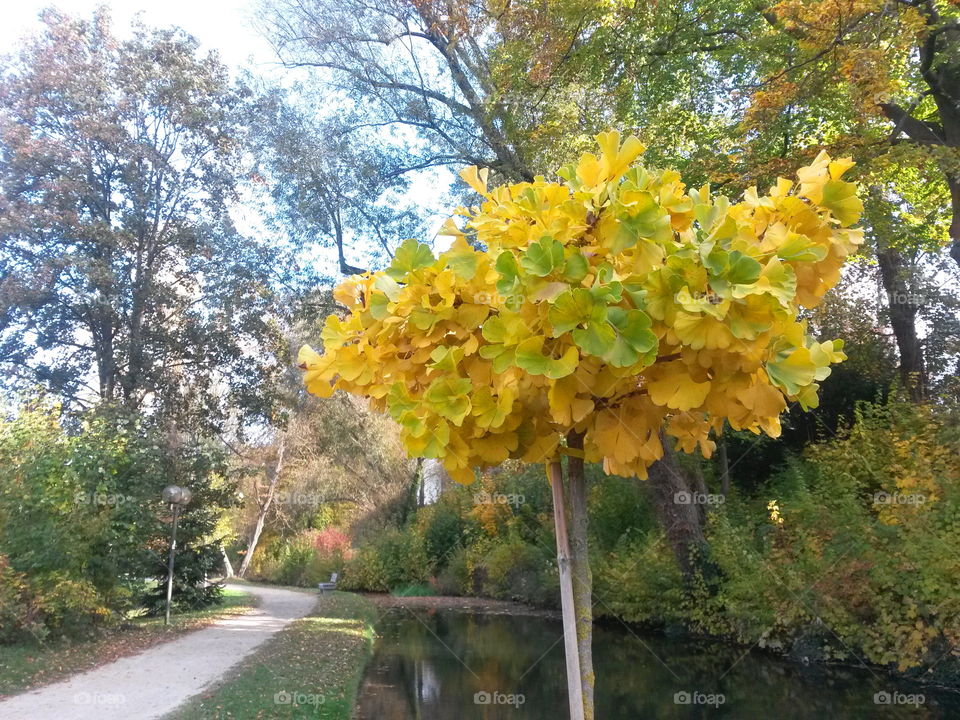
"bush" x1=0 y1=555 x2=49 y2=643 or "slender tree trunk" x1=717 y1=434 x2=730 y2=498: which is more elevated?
"slender tree trunk" x1=717 y1=434 x2=730 y2=498

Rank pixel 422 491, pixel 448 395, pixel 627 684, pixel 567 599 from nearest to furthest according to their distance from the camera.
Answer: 1. pixel 448 395
2. pixel 567 599
3. pixel 627 684
4. pixel 422 491

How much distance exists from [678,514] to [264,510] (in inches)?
847

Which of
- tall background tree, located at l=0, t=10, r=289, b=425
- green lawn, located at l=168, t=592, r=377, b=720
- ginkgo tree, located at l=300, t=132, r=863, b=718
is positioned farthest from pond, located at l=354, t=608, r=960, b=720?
tall background tree, located at l=0, t=10, r=289, b=425

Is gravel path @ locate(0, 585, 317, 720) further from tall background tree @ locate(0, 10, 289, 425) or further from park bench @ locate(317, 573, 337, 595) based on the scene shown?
park bench @ locate(317, 573, 337, 595)

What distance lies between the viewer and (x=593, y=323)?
4.78ft

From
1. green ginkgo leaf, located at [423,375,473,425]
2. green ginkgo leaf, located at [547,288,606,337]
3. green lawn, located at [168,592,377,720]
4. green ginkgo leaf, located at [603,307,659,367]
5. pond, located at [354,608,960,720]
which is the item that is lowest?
pond, located at [354,608,960,720]

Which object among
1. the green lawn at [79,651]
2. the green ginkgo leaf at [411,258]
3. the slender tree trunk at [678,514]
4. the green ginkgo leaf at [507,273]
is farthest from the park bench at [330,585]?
the green ginkgo leaf at [507,273]

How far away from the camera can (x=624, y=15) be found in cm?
1027

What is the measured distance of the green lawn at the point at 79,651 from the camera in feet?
27.5

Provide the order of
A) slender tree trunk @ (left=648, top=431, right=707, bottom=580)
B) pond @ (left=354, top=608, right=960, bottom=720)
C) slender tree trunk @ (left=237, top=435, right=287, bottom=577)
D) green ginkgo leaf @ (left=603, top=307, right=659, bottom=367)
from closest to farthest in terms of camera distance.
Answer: green ginkgo leaf @ (left=603, top=307, right=659, bottom=367), pond @ (left=354, top=608, right=960, bottom=720), slender tree trunk @ (left=648, top=431, right=707, bottom=580), slender tree trunk @ (left=237, top=435, right=287, bottom=577)


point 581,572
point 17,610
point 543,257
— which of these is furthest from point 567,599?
point 17,610

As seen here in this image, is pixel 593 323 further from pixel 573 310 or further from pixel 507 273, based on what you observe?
pixel 507 273

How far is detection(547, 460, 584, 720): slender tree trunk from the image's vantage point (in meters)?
1.90

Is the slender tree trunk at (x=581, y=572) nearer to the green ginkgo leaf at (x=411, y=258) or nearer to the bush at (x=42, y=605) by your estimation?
the green ginkgo leaf at (x=411, y=258)
